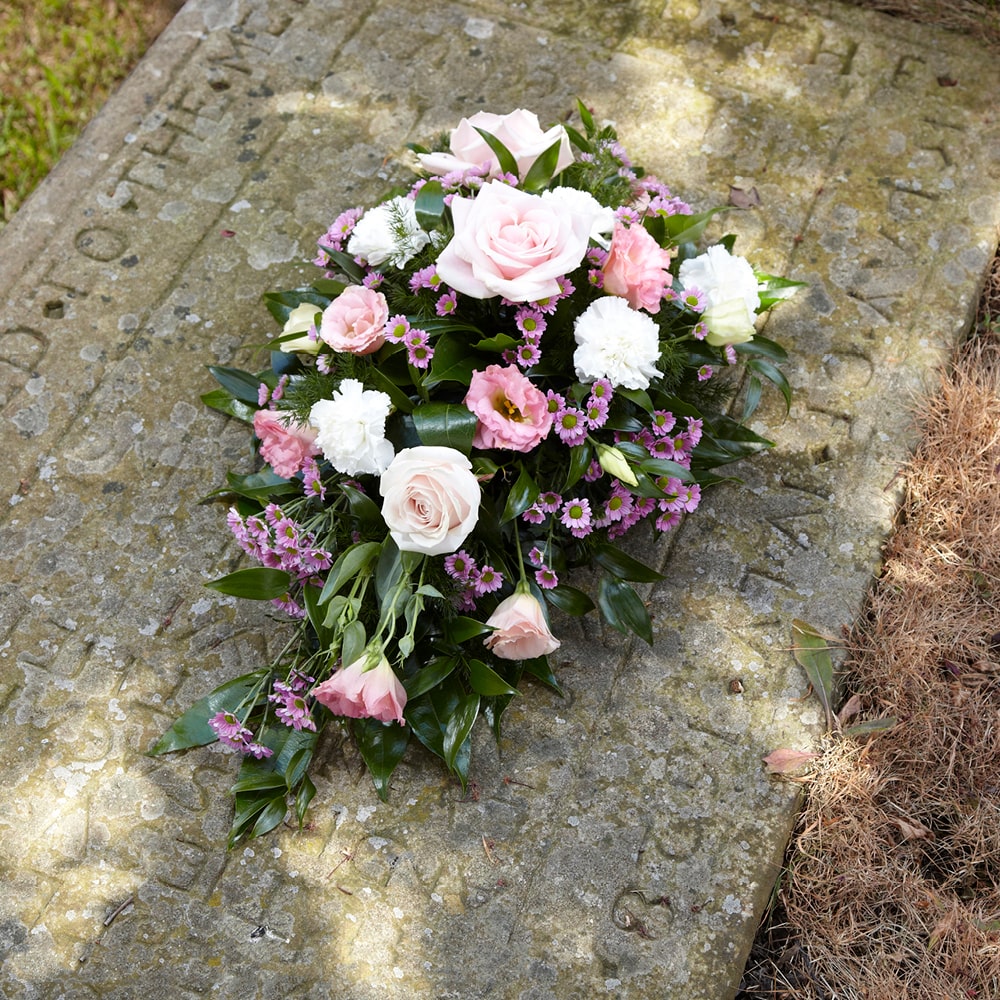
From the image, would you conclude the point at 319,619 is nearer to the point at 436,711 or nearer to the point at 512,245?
the point at 436,711

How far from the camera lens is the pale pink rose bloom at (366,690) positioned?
1986 mm

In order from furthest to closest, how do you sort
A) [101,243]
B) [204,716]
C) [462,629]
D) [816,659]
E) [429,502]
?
1. [101,243]
2. [816,659]
3. [204,716]
4. [462,629]
5. [429,502]

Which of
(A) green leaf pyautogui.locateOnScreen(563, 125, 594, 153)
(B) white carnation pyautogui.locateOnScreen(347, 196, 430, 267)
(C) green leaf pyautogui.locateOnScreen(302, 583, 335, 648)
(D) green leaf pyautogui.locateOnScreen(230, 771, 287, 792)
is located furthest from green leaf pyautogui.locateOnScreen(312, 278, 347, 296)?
(D) green leaf pyautogui.locateOnScreen(230, 771, 287, 792)

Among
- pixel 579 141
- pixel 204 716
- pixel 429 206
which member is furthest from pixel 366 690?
pixel 579 141

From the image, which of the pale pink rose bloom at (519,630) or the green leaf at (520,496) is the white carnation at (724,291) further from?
the pale pink rose bloom at (519,630)

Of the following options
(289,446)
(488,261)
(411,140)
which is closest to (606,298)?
(488,261)

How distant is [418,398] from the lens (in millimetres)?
2240

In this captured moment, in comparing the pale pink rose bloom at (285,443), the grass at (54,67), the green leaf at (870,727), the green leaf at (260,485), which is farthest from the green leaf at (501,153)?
the grass at (54,67)

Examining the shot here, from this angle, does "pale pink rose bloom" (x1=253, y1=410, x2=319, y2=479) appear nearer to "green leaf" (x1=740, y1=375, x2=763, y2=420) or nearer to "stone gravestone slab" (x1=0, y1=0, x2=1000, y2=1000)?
"stone gravestone slab" (x1=0, y1=0, x2=1000, y2=1000)

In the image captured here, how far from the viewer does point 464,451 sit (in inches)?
83.5

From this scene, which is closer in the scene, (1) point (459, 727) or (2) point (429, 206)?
(1) point (459, 727)

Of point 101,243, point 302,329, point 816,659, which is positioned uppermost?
point 302,329

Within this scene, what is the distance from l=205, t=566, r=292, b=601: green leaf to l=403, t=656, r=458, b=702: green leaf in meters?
0.33

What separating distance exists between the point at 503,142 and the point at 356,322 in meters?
0.57
